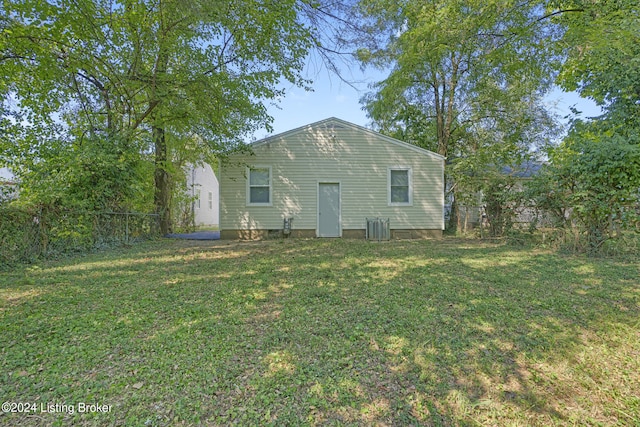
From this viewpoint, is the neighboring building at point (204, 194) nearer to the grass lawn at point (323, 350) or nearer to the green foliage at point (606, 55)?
the grass lawn at point (323, 350)

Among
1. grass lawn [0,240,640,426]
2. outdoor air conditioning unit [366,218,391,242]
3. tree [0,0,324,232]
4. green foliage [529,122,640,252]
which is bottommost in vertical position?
grass lawn [0,240,640,426]

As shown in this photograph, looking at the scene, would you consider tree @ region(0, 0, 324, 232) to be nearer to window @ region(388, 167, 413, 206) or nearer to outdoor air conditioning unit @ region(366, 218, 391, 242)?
window @ region(388, 167, 413, 206)

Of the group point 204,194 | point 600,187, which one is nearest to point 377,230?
point 600,187

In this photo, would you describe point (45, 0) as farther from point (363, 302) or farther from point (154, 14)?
point (363, 302)

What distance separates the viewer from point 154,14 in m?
6.84

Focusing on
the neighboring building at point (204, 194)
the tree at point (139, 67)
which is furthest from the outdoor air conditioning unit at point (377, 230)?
the neighboring building at point (204, 194)

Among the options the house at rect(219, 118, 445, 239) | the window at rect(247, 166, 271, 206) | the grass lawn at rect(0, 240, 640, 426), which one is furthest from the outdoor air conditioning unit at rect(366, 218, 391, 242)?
the grass lawn at rect(0, 240, 640, 426)

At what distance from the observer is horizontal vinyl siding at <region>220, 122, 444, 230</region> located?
9969mm

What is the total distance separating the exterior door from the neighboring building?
36.2 ft

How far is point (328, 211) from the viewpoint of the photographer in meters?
10.1

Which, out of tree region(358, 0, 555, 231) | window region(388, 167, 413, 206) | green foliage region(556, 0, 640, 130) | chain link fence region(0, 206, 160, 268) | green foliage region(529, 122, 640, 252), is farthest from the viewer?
window region(388, 167, 413, 206)

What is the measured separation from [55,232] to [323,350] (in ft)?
22.0

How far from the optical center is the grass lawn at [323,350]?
1739mm

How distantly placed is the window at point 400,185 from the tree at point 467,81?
2.29 meters
